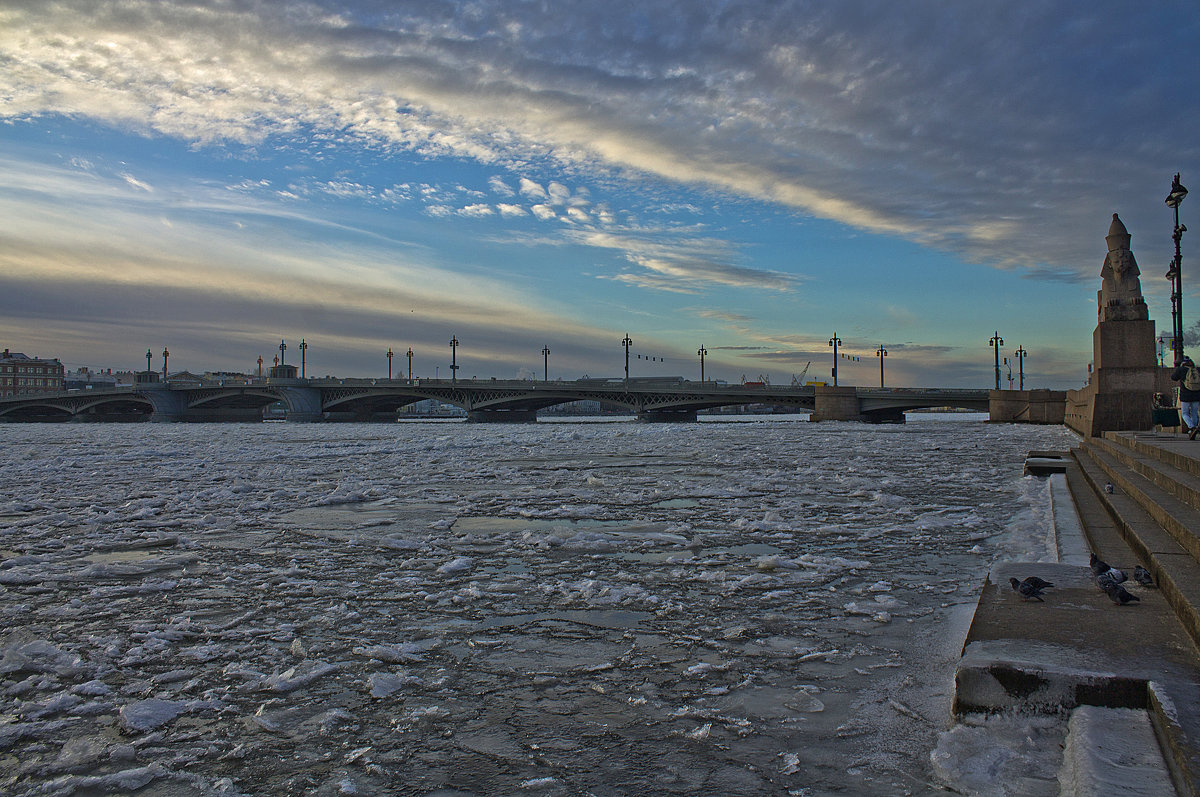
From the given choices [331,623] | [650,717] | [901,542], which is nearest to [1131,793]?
[650,717]

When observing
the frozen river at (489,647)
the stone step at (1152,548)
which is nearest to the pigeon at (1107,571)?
the stone step at (1152,548)

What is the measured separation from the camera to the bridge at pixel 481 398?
239ft

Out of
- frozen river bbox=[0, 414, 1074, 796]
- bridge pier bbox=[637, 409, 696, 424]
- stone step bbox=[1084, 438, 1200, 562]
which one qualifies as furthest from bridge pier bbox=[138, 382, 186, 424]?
stone step bbox=[1084, 438, 1200, 562]

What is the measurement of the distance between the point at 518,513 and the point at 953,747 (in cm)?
721

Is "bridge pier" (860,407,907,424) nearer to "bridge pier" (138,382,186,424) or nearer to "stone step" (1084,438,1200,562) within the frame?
"stone step" (1084,438,1200,562)

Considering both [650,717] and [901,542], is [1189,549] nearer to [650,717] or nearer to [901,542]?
[901,542]

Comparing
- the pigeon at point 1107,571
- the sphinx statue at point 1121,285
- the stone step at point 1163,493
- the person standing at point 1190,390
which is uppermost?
the sphinx statue at point 1121,285

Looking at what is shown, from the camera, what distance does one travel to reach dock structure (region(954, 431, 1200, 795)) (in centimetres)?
244

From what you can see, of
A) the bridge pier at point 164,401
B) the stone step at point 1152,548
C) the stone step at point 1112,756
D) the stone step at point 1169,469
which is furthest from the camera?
the bridge pier at point 164,401

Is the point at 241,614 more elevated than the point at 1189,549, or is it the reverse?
the point at 1189,549

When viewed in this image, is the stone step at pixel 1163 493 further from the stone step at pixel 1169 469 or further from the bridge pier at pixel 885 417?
the bridge pier at pixel 885 417

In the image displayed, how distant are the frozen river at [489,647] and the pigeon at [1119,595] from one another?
78cm

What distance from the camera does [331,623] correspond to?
4.61 m

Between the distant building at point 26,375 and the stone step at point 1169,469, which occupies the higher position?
the distant building at point 26,375
